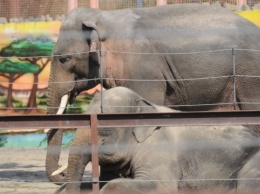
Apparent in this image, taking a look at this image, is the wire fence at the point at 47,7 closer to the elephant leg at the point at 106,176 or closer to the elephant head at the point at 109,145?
the elephant leg at the point at 106,176

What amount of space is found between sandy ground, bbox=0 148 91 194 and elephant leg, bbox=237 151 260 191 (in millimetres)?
2336

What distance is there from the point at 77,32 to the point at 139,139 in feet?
10.6

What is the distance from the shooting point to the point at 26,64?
1659cm

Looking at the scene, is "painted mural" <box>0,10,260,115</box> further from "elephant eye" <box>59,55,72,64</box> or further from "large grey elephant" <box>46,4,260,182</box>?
"large grey elephant" <box>46,4,260,182</box>

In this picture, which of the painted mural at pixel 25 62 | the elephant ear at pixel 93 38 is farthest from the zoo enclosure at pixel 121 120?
the painted mural at pixel 25 62

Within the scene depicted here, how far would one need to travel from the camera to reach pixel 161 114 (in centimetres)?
768

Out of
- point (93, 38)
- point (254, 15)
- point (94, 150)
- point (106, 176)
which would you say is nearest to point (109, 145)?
point (106, 176)

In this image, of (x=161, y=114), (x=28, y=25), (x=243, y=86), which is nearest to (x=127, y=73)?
(x=243, y=86)

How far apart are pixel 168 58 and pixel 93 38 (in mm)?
933

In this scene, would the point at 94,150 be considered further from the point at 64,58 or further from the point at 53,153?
the point at 64,58

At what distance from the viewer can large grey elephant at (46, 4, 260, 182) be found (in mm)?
11328

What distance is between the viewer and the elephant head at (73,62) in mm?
11594

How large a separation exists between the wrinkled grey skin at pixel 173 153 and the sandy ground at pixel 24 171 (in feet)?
4.73

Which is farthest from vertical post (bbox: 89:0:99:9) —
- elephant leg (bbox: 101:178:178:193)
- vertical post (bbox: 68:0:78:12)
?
elephant leg (bbox: 101:178:178:193)
